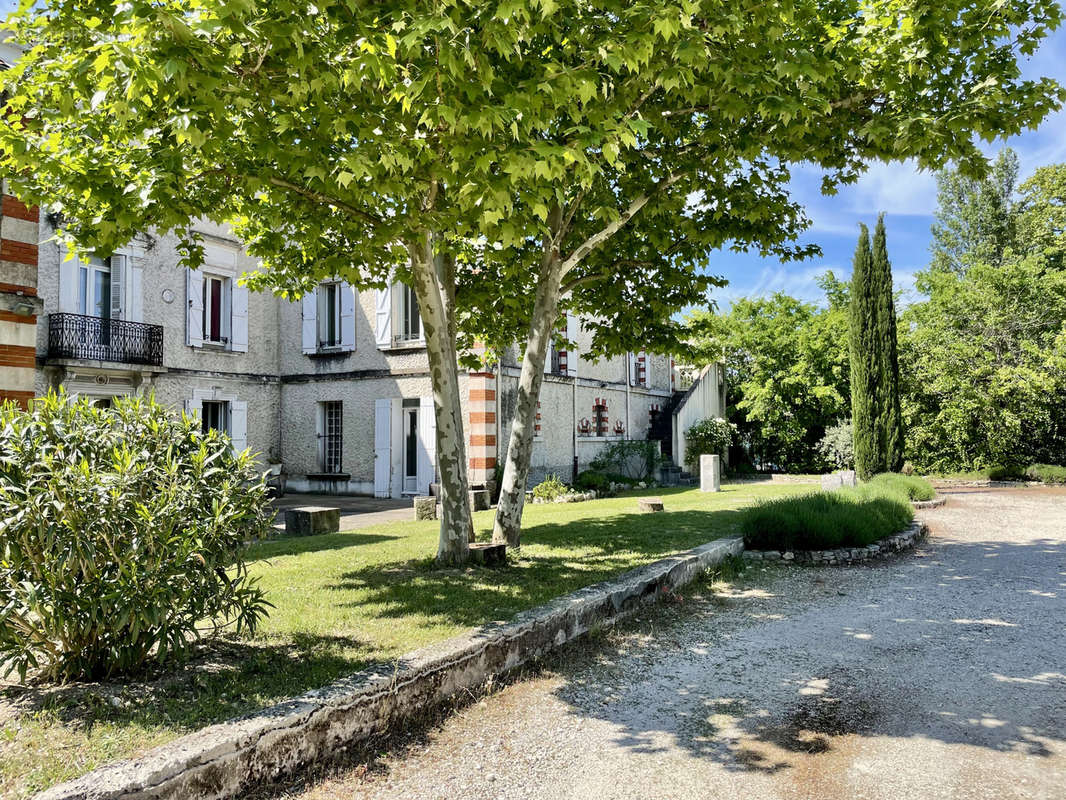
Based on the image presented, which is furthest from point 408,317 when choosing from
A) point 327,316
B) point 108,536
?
point 108,536

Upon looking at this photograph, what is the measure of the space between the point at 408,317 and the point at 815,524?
10.4 metres

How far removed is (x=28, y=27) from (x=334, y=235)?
3.14m

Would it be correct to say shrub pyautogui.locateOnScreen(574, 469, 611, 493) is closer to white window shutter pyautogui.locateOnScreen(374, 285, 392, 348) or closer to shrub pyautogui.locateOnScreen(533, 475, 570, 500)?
shrub pyautogui.locateOnScreen(533, 475, 570, 500)

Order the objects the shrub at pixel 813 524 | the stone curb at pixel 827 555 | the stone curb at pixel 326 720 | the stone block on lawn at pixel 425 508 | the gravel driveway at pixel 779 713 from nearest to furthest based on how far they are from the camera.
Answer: the stone curb at pixel 326 720 → the gravel driveway at pixel 779 713 → the stone curb at pixel 827 555 → the shrub at pixel 813 524 → the stone block on lawn at pixel 425 508

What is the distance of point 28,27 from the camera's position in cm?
457

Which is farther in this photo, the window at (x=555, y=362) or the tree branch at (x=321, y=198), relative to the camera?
the window at (x=555, y=362)

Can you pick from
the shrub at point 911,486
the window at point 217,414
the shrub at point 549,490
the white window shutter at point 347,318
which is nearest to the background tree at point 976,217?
the shrub at point 911,486

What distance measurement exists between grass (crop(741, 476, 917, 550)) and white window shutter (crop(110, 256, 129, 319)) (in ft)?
41.0

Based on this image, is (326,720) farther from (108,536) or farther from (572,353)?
(572,353)

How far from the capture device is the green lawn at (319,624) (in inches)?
110

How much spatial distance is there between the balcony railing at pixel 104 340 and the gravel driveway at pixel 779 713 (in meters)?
12.3

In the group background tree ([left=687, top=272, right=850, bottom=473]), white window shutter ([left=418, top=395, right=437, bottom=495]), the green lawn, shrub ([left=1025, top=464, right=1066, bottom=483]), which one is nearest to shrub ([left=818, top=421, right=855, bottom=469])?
background tree ([left=687, top=272, right=850, bottom=473])

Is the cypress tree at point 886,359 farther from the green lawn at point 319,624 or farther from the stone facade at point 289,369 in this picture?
the green lawn at point 319,624

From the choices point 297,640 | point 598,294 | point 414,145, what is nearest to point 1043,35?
point 598,294
